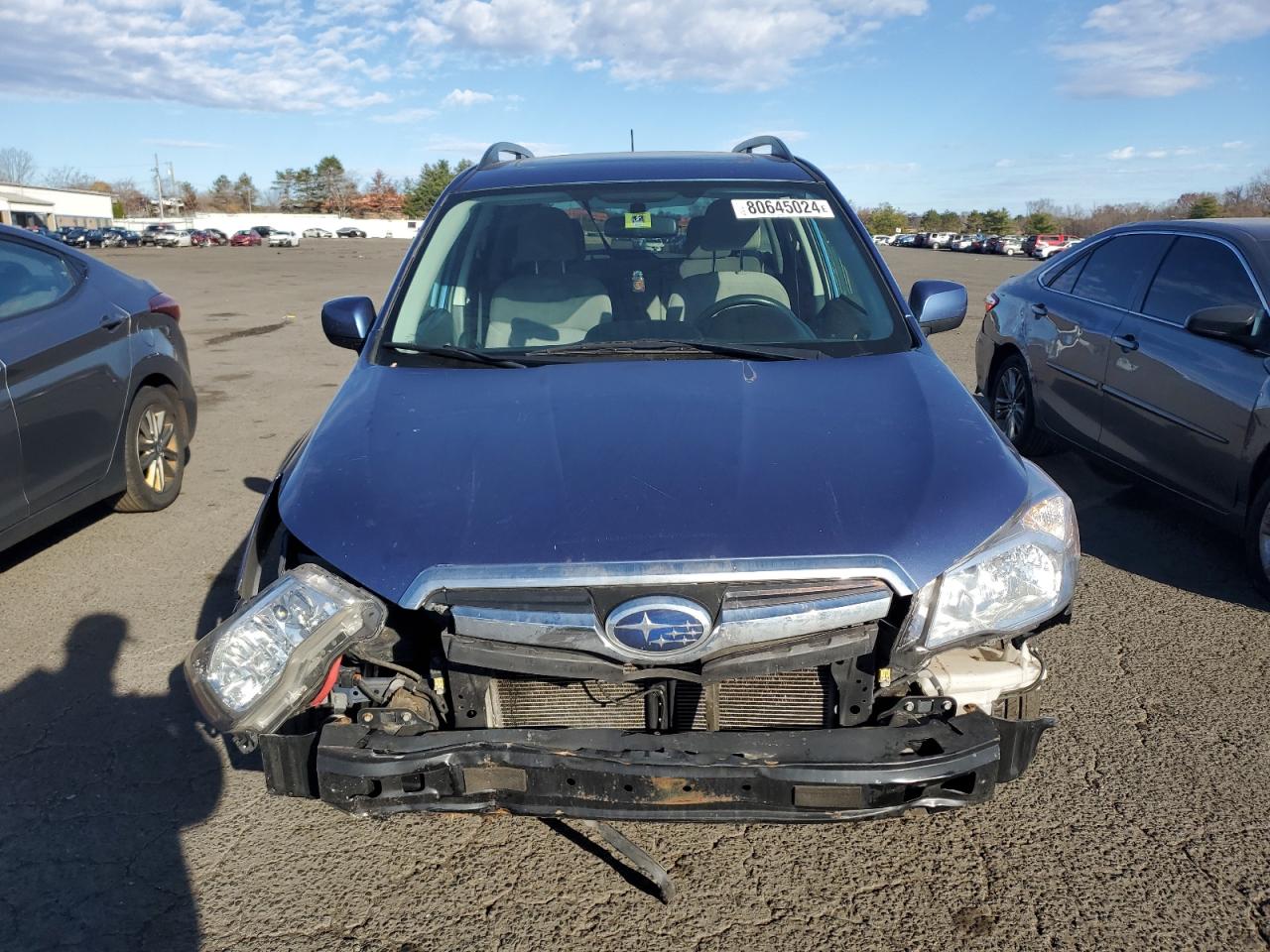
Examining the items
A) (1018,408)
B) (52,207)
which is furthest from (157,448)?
(52,207)

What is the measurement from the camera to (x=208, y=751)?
10.7 ft

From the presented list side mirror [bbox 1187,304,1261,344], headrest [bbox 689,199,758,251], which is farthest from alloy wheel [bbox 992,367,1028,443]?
headrest [bbox 689,199,758,251]

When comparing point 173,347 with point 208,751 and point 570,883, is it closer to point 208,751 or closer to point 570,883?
point 208,751

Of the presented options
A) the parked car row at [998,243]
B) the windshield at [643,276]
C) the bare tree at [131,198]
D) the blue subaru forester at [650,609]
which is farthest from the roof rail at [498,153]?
the bare tree at [131,198]

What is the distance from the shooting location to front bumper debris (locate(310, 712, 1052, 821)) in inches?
85.0

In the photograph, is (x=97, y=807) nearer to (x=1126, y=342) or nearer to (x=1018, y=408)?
(x=1126, y=342)

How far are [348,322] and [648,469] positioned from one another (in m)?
1.75

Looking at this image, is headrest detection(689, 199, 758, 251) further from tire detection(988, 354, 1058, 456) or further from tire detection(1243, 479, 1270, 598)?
tire detection(988, 354, 1058, 456)

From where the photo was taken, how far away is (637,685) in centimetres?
233

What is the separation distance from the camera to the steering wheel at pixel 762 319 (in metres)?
3.42

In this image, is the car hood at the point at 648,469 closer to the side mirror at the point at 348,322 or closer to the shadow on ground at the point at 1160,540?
the side mirror at the point at 348,322

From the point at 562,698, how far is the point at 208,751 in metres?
1.57

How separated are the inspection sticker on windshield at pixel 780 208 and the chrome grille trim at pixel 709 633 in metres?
2.07

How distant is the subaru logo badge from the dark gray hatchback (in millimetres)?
3376
